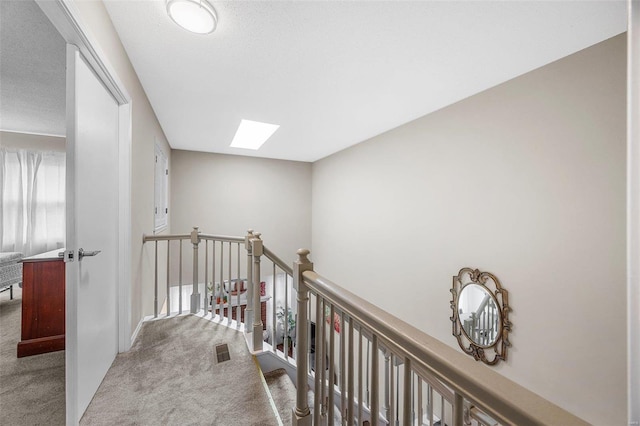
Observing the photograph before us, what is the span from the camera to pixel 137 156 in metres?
2.24

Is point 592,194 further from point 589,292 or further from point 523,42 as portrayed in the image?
point 523,42

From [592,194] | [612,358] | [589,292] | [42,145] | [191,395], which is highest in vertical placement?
[42,145]

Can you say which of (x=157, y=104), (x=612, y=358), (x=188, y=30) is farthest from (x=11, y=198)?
(x=612, y=358)

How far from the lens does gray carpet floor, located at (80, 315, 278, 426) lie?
1.43m

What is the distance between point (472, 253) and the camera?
2506 mm

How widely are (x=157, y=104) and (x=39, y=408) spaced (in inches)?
105

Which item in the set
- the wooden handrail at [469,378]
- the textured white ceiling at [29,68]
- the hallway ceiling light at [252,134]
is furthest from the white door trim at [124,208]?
the wooden handrail at [469,378]

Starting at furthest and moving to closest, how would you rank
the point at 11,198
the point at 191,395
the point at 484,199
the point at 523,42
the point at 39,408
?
the point at 11,198 < the point at 484,199 < the point at 523,42 < the point at 191,395 < the point at 39,408

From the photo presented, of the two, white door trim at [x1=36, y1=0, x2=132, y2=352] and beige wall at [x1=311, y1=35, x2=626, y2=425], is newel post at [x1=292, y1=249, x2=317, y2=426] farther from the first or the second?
beige wall at [x1=311, y1=35, x2=626, y2=425]

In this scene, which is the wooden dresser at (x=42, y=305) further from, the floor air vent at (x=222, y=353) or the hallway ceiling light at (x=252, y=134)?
the hallway ceiling light at (x=252, y=134)

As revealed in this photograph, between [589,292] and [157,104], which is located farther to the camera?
[157,104]

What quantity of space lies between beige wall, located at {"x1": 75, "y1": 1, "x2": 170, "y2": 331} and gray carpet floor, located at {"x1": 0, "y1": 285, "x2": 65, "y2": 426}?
527 millimetres

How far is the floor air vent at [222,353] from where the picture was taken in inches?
78.5

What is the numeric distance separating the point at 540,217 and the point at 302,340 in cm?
207
